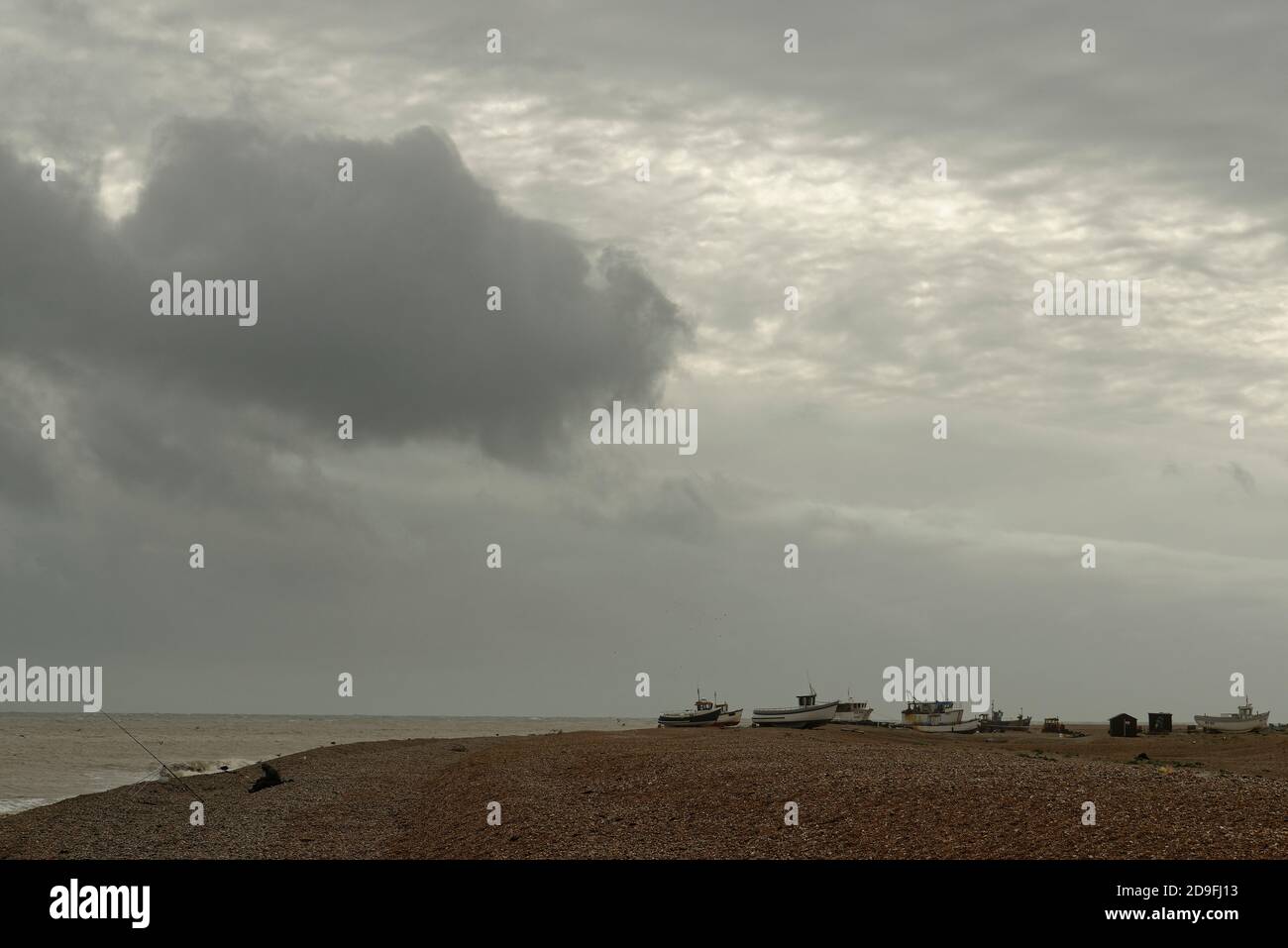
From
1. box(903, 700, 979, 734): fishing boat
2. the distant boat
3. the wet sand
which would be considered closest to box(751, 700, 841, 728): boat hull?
the distant boat

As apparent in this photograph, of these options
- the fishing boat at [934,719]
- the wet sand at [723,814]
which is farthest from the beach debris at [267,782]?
the fishing boat at [934,719]

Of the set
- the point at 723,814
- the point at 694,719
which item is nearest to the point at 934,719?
the point at 694,719

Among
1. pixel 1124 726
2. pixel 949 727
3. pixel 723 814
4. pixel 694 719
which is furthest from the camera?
pixel 949 727

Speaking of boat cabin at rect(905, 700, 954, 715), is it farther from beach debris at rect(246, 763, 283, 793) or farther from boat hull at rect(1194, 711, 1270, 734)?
beach debris at rect(246, 763, 283, 793)

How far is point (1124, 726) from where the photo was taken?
276 ft

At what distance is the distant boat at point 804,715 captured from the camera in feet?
289

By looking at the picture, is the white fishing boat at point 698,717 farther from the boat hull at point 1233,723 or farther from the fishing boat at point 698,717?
the boat hull at point 1233,723

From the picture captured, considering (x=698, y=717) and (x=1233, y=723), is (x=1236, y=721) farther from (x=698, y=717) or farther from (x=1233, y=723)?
(x=698, y=717)

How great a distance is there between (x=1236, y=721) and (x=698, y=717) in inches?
2000

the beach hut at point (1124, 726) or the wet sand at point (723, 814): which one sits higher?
the wet sand at point (723, 814)

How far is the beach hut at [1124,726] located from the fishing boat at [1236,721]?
2254 cm

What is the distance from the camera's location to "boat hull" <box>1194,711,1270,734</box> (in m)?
104
